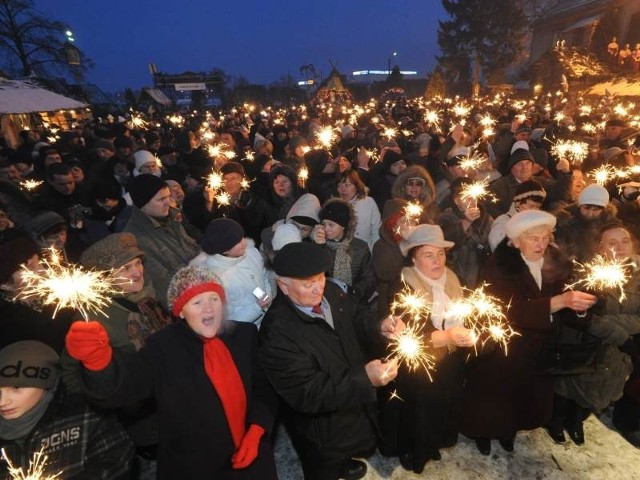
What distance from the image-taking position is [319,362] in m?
2.71

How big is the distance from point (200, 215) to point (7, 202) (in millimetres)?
2773

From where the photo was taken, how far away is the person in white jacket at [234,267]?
3.79 meters

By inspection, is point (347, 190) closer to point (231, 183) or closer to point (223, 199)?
point (223, 199)

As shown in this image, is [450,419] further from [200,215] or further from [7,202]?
[7,202]

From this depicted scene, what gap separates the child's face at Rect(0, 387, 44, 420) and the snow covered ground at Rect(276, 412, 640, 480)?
2.46 meters

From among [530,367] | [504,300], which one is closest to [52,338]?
[504,300]

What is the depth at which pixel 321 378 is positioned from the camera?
2582 millimetres

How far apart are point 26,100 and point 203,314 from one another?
16.0 m

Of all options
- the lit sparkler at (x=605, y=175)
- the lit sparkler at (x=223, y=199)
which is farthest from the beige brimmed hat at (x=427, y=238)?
the lit sparkler at (x=605, y=175)

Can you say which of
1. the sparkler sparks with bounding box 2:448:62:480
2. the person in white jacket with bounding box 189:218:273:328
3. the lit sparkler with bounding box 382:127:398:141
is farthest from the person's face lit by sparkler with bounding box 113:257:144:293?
the lit sparkler with bounding box 382:127:398:141

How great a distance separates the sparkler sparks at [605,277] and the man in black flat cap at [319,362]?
5.63 ft

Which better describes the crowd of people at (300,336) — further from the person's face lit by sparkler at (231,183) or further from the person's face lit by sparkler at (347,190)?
the person's face lit by sparkler at (231,183)

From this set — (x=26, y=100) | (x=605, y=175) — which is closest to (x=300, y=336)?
(x=605, y=175)

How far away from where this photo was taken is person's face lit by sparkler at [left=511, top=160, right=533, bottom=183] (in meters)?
6.32
